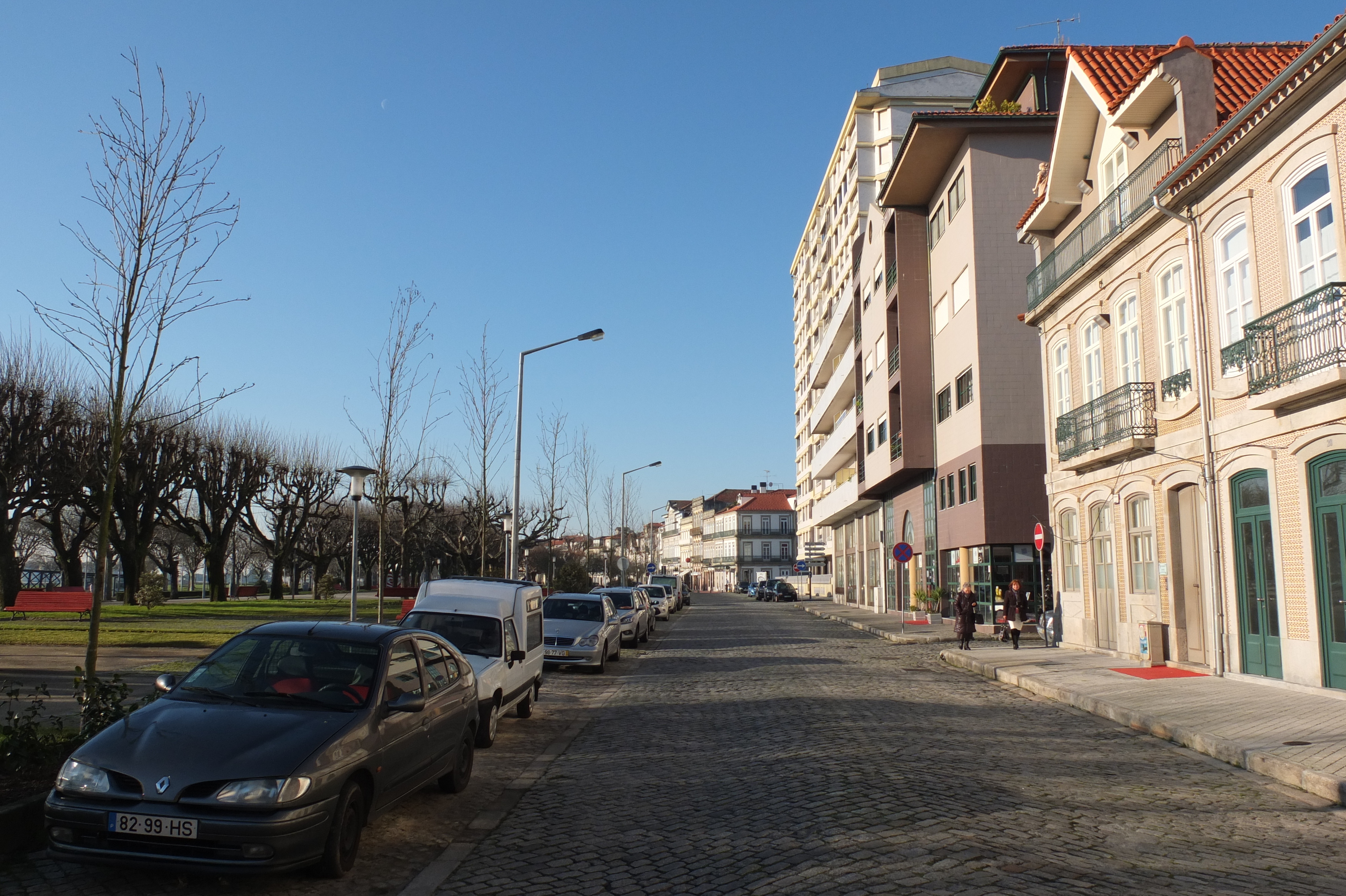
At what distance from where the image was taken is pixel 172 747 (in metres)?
5.82

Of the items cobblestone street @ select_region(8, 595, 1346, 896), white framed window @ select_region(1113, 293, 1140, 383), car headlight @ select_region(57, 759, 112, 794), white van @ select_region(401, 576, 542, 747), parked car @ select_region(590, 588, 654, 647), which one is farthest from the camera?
parked car @ select_region(590, 588, 654, 647)

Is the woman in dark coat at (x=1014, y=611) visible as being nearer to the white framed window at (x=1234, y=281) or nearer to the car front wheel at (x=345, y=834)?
the white framed window at (x=1234, y=281)

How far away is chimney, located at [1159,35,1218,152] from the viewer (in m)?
17.9

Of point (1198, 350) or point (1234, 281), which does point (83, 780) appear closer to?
point (1234, 281)

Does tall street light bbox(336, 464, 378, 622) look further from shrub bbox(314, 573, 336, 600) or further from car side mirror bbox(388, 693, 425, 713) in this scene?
shrub bbox(314, 573, 336, 600)

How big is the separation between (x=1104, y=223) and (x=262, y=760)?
66.2 feet

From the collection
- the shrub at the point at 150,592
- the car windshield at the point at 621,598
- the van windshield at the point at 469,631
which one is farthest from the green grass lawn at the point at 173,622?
the car windshield at the point at 621,598

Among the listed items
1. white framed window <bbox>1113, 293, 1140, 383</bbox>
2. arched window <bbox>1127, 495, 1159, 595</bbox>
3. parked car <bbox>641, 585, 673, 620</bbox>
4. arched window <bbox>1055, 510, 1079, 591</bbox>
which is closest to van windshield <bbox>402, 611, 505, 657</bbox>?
arched window <bbox>1127, 495, 1159, 595</bbox>

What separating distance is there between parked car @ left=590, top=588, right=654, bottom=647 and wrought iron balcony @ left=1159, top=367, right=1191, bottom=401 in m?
13.0

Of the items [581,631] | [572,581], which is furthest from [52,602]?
[572,581]

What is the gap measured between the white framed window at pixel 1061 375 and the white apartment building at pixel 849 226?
17.9m

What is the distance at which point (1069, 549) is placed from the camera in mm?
24312

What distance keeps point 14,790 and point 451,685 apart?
3040 mm

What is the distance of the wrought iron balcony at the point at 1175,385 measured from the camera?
17750mm
